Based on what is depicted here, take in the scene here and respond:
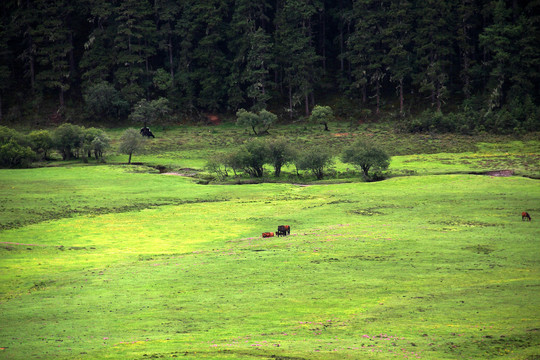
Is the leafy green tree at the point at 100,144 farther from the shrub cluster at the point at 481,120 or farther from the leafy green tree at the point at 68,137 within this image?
the shrub cluster at the point at 481,120

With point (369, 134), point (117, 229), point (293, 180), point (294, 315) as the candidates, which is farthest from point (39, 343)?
point (369, 134)

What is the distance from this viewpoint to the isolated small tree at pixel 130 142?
9525cm

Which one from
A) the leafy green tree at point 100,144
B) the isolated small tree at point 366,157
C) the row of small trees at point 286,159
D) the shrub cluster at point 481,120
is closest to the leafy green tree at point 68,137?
the leafy green tree at point 100,144

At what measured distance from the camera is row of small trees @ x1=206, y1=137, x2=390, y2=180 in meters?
80.2

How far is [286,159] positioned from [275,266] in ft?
161

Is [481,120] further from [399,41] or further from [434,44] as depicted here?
[399,41]

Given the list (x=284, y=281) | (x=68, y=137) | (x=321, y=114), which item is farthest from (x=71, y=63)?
(x=284, y=281)

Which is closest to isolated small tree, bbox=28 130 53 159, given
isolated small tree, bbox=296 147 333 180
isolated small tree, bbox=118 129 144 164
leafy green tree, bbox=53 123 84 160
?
leafy green tree, bbox=53 123 84 160

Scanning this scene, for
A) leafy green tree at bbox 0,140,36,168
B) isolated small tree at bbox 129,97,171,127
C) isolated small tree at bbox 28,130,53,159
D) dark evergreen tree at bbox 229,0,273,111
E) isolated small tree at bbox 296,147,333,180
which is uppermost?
dark evergreen tree at bbox 229,0,273,111

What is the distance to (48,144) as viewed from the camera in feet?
325

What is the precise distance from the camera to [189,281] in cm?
3569

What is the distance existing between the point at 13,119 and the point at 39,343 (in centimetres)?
11686

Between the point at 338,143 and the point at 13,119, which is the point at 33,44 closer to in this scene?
the point at 13,119

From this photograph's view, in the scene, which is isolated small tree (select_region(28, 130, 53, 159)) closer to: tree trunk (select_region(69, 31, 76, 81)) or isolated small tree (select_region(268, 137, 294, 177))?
isolated small tree (select_region(268, 137, 294, 177))
